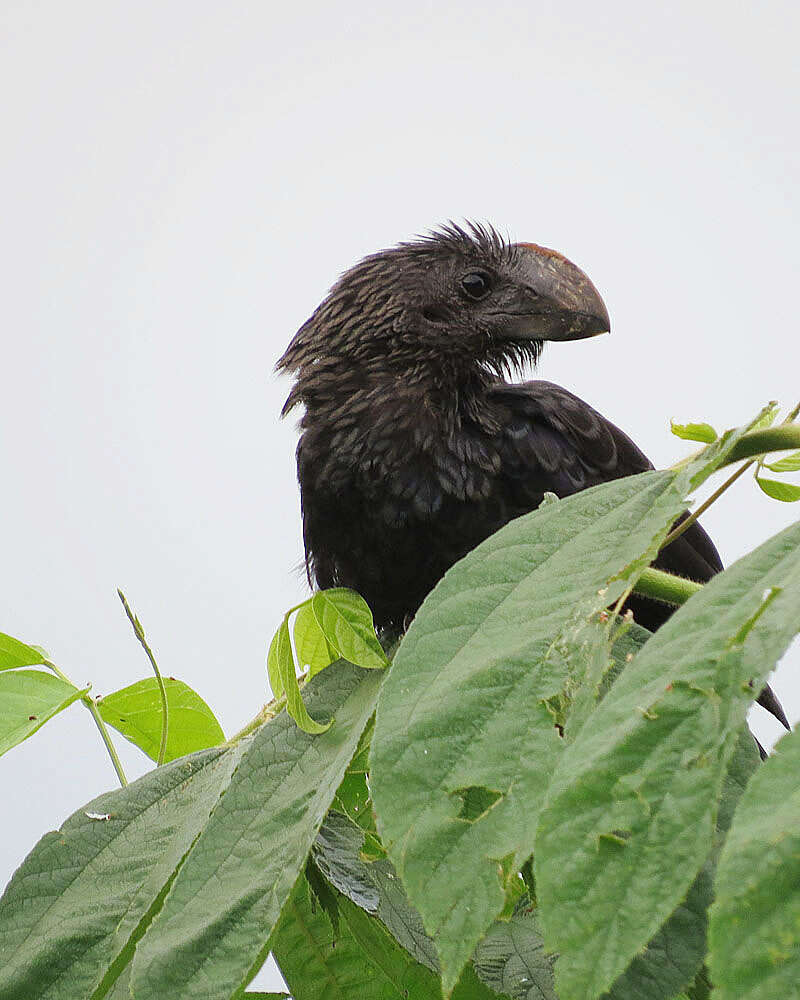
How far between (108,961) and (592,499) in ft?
1.71

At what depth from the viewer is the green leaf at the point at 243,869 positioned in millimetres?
747

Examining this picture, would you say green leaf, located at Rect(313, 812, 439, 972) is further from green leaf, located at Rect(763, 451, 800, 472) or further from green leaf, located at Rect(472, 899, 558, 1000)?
green leaf, located at Rect(763, 451, 800, 472)

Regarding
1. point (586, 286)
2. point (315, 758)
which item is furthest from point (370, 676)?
point (586, 286)

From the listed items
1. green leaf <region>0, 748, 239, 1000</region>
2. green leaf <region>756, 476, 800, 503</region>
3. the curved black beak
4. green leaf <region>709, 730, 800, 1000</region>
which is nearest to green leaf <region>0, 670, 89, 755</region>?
green leaf <region>0, 748, 239, 1000</region>

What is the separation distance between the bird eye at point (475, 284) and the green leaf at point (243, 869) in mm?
1254

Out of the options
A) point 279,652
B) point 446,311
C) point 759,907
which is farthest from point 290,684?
point 446,311

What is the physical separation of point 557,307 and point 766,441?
4.20ft

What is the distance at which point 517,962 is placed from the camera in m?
1.07

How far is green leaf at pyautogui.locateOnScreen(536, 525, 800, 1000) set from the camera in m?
0.46

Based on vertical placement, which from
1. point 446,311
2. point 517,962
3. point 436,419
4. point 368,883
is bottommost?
point 517,962

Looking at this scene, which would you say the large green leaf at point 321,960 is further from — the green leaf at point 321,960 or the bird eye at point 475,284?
the bird eye at point 475,284

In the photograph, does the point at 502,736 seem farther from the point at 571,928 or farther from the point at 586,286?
the point at 586,286

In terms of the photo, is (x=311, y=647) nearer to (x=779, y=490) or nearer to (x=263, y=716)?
(x=263, y=716)

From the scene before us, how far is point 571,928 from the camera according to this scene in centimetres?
47
